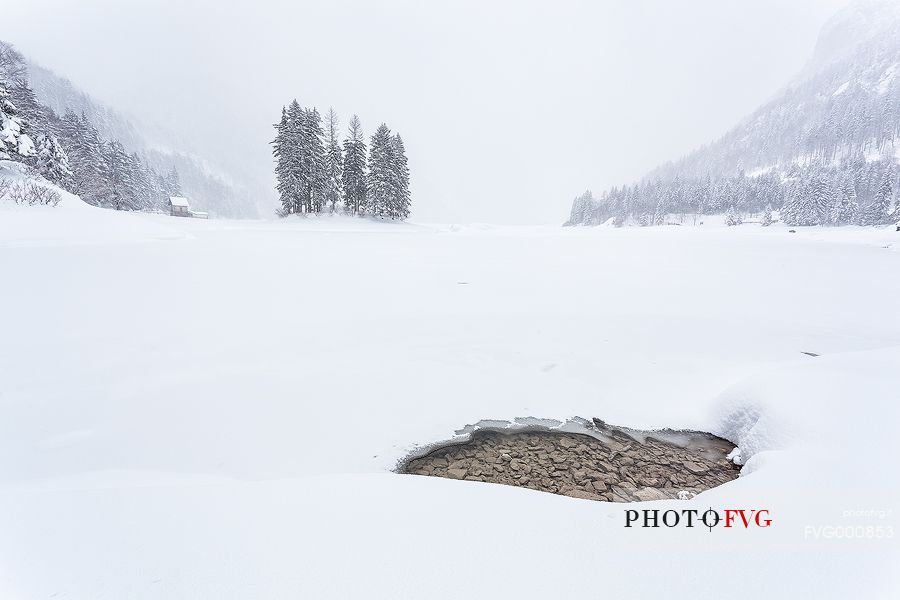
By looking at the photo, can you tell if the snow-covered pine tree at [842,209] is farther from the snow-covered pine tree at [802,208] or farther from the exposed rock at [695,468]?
the exposed rock at [695,468]

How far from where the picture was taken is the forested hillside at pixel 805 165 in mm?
63000

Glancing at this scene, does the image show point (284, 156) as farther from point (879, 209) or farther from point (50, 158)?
point (879, 209)

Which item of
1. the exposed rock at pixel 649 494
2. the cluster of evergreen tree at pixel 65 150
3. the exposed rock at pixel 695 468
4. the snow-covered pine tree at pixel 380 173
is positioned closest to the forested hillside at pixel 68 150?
the cluster of evergreen tree at pixel 65 150

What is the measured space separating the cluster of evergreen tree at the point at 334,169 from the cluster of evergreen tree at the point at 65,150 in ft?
54.1

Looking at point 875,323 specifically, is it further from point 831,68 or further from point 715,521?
point 831,68

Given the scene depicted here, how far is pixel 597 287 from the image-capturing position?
43.1 feet

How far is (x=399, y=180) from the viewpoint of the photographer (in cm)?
4091

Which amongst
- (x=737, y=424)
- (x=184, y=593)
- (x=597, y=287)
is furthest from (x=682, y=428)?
(x=597, y=287)

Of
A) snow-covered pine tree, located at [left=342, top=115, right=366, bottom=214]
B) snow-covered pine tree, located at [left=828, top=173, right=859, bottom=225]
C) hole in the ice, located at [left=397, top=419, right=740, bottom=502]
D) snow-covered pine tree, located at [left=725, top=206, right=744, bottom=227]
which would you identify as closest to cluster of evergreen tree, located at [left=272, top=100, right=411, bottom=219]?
snow-covered pine tree, located at [left=342, top=115, right=366, bottom=214]

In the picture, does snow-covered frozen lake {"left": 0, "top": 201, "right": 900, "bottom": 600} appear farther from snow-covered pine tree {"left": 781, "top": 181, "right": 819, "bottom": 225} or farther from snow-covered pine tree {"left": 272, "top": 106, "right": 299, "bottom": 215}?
snow-covered pine tree {"left": 781, "top": 181, "right": 819, "bottom": 225}

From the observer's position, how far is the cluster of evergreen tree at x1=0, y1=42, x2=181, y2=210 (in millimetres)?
16094

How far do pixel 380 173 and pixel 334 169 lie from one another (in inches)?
248

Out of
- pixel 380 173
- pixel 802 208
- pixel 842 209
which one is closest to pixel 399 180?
pixel 380 173

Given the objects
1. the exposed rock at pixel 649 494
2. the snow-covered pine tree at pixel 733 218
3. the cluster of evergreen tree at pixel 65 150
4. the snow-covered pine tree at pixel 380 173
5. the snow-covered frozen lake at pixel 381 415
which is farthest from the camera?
the snow-covered pine tree at pixel 733 218
